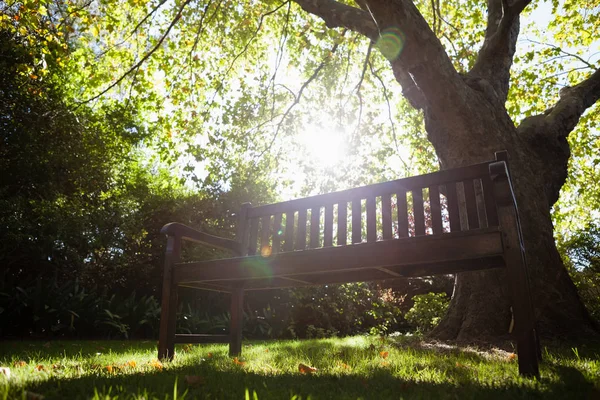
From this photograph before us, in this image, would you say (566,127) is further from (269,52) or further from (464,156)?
(269,52)

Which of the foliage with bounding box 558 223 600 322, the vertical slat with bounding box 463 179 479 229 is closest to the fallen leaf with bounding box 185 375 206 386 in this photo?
the vertical slat with bounding box 463 179 479 229

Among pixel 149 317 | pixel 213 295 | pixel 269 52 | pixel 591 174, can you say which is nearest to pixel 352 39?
pixel 269 52

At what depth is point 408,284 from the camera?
9461 millimetres

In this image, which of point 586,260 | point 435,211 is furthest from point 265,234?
point 586,260

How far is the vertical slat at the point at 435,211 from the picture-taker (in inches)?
103

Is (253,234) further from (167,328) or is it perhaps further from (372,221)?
(372,221)

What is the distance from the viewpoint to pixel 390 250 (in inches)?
92.7

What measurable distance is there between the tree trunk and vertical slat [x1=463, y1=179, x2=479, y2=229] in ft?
6.04

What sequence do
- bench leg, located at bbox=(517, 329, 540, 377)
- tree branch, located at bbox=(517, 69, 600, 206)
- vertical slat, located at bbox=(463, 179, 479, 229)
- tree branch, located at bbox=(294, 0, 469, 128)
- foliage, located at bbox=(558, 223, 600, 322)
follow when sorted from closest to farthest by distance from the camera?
bench leg, located at bbox=(517, 329, 540, 377) < vertical slat, located at bbox=(463, 179, 479, 229) < tree branch, located at bbox=(294, 0, 469, 128) < tree branch, located at bbox=(517, 69, 600, 206) < foliage, located at bbox=(558, 223, 600, 322)

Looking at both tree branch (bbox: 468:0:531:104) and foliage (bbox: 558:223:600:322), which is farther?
foliage (bbox: 558:223:600:322)

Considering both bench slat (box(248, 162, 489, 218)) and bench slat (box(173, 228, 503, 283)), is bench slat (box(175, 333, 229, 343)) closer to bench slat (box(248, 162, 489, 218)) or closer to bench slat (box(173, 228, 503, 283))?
bench slat (box(173, 228, 503, 283))

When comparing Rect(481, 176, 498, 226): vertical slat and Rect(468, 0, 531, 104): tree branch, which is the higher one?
Rect(468, 0, 531, 104): tree branch

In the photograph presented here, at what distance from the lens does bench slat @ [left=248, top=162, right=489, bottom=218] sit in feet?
8.97

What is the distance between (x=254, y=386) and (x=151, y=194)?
8343 mm
